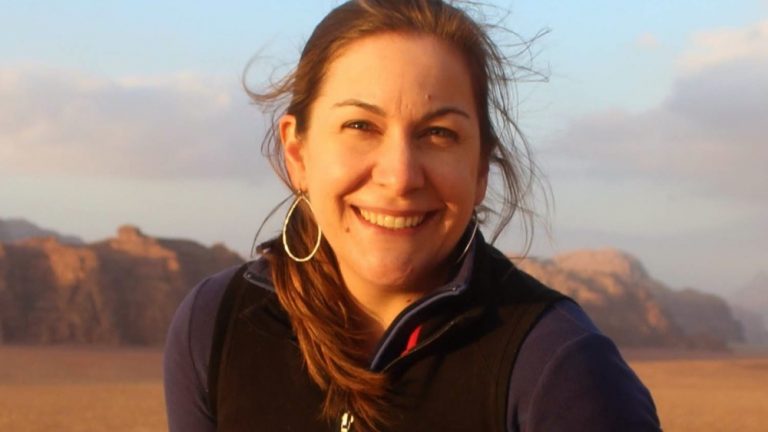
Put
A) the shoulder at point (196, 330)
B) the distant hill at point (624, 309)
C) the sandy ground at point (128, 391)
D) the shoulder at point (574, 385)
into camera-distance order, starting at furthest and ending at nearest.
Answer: the distant hill at point (624, 309) < the sandy ground at point (128, 391) < the shoulder at point (196, 330) < the shoulder at point (574, 385)

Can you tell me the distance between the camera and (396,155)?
2.36 m

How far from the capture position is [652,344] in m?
42.7

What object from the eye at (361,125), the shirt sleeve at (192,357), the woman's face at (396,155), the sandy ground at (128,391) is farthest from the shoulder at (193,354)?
the sandy ground at (128,391)

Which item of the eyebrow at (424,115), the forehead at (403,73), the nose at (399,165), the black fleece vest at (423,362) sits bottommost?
the black fleece vest at (423,362)

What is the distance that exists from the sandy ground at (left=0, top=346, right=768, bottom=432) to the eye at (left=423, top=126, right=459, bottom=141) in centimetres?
1125

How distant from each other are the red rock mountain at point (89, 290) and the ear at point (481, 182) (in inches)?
1186

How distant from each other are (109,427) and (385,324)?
11.5 metres

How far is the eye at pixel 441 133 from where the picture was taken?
7.88 ft

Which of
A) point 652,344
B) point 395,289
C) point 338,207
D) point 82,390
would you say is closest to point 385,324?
point 395,289

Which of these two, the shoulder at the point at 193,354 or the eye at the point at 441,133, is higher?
the eye at the point at 441,133

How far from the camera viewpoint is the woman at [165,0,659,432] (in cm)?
230

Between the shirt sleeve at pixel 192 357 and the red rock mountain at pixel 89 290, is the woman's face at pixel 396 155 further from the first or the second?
the red rock mountain at pixel 89 290

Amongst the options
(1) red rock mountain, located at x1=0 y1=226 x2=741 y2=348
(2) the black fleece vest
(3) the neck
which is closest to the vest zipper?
(2) the black fleece vest

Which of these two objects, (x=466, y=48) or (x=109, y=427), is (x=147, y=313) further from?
(x=466, y=48)
